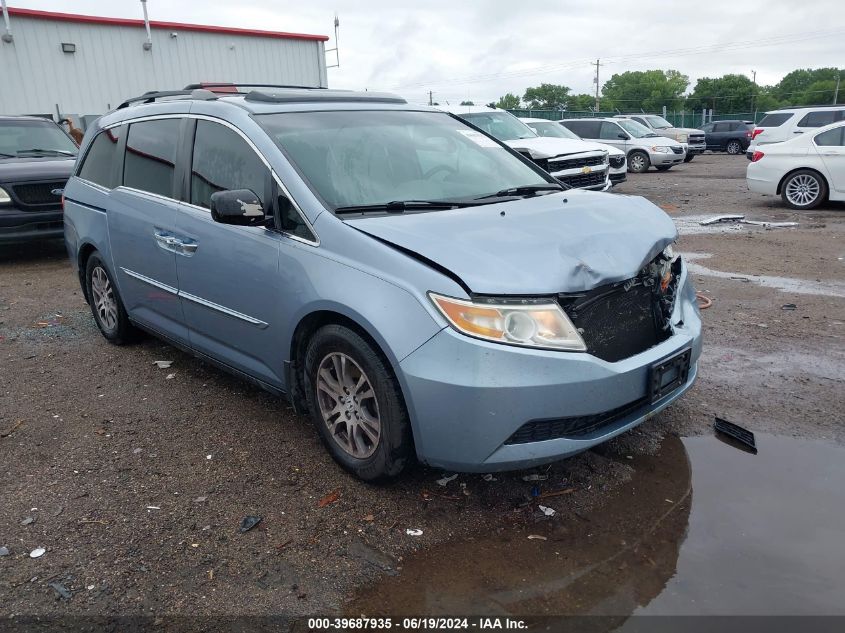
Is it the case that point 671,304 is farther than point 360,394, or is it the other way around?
point 671,304

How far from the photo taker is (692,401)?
4188mm

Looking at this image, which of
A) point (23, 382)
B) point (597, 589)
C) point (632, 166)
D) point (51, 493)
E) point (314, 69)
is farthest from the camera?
point (314, 69)

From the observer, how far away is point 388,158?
3.85 metres

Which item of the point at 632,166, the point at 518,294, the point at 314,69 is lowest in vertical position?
the point at 632,166

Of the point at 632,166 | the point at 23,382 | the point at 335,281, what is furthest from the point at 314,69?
the point at 335,281

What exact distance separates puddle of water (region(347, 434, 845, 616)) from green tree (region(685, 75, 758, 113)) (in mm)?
98250

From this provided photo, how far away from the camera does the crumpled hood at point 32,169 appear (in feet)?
28.2

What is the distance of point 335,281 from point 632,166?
2068 centimetres

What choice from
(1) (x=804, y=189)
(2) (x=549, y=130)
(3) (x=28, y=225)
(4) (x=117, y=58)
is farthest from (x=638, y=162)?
(3) (x=28, y=225)

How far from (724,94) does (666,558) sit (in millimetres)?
116056

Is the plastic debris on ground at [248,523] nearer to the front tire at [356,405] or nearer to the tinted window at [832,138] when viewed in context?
the front tire at [356,405]

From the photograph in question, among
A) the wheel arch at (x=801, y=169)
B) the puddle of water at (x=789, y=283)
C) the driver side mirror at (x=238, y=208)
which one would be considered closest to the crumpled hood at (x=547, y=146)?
the wheel arch at (x=801, y=169)

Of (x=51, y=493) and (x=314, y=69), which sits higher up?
(x=314, y=69)

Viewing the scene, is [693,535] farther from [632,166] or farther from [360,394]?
[632,166]
